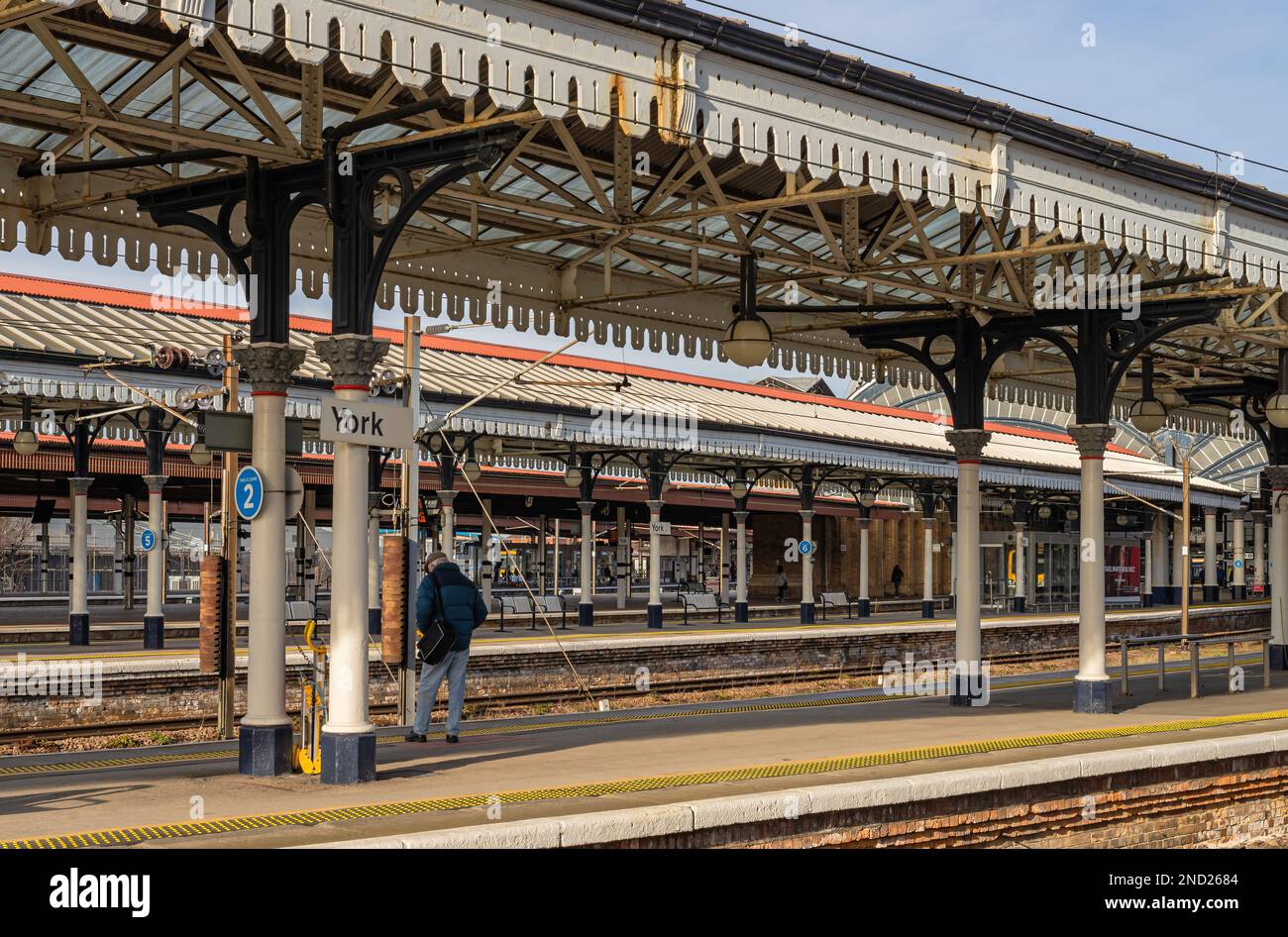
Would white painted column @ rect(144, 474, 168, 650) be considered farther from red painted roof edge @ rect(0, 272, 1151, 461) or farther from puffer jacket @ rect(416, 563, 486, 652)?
puffer jacket @ rect(416, 563, 486, 652)

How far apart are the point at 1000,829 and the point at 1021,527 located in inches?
1582

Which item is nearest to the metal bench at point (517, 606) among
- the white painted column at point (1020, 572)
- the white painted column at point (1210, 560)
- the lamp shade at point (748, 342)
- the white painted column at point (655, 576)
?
the white painted column at point (655, 576)

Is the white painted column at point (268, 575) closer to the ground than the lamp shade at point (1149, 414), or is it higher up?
closer to the ground

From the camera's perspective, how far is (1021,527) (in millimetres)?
48656

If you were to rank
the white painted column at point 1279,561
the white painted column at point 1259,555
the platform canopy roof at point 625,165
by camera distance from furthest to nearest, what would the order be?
the white painted column at point 1259,555 → the white painted column at point 1279,561 → the platform canopy roof at point 625,165

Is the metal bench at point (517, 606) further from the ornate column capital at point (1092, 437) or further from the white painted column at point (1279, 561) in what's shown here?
the ornate column capital at point (1092, 437)

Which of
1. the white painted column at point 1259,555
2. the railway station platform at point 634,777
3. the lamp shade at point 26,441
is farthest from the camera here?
the white painted column at point 1259,555

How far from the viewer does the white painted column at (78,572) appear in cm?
2666

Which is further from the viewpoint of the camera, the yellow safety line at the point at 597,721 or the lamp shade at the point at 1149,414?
the lamp shade at the point at 1149,414

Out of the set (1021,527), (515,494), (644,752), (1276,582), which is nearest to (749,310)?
(644,752)

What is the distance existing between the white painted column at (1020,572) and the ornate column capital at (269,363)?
41.3 meters

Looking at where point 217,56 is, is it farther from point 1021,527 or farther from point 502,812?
point 1021,527

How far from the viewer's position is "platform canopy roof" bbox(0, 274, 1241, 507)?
23.0m

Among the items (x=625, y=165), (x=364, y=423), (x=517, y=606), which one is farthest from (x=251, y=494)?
(x=517, y=606)
